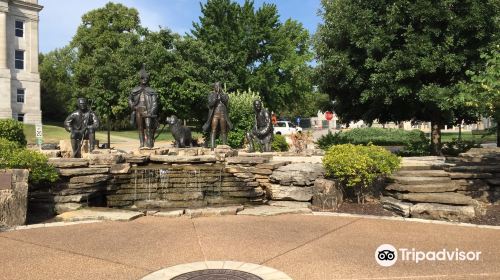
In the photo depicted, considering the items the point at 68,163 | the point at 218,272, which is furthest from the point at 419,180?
the point at 68,163

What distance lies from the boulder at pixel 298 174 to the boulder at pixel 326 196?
1.12 feet

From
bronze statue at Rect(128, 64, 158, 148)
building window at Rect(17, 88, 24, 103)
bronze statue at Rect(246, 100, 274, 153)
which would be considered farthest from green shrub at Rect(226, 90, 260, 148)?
building window at Rect(17, 88, 24, 103)

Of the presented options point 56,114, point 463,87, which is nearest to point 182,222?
point 463,87

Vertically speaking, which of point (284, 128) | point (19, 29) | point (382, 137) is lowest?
point (382, 137)

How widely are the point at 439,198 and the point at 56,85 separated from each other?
5345 centimetres

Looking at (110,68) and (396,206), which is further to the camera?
(110,68)

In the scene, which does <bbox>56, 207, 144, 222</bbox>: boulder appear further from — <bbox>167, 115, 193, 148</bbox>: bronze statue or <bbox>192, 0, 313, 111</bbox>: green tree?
<bbox>192, 0, 313, 111</bbox>: green tree

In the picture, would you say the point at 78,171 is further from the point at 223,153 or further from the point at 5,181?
the point at 223,153

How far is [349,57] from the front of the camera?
14945 mm

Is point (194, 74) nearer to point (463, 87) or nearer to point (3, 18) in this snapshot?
point (463, 87)

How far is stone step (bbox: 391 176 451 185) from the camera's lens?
9.02 m

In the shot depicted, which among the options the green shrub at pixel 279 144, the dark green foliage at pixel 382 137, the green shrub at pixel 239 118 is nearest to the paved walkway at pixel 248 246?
the green shrub at pixel 279 144

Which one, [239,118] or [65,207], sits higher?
[239,118]

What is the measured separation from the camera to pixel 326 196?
8.96 m
